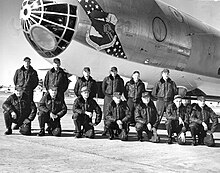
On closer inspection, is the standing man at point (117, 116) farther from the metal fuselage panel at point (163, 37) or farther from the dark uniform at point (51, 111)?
the metal fuselage panel at point (163, 37)

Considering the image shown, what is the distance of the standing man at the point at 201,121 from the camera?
26.1 ft

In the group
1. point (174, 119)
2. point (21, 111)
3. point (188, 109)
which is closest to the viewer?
point (174, 119)

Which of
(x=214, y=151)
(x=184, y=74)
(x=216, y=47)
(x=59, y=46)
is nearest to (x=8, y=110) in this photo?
(x=59, y=46)

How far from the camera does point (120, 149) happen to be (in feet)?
23.0

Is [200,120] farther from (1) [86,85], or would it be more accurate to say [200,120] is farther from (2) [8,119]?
(2) [8,119]

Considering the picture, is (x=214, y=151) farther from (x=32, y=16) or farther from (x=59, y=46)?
(x=32, y=16)

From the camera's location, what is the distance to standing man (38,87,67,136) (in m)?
8.59

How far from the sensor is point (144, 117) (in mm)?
8438

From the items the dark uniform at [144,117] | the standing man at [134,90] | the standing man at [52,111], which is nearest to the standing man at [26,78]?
the standing man at [52,111]

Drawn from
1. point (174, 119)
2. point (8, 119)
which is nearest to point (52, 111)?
point (8, 119)

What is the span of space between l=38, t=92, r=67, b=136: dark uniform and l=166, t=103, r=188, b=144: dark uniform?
8.39ft

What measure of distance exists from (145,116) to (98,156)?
8.44 feet

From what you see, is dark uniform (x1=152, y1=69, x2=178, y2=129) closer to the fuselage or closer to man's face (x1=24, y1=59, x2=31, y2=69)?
the fuselage

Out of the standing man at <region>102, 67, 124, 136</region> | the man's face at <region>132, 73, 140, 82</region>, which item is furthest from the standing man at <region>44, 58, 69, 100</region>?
the man's face at <region>132, 73, 140, 82</region>
